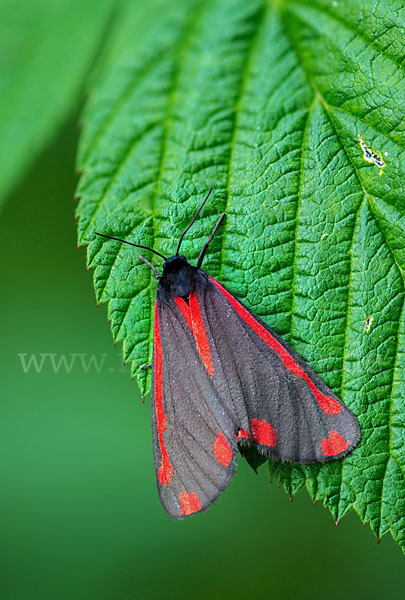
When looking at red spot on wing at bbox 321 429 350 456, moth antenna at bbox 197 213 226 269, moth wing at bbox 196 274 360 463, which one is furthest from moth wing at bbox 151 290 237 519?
red spot on wing at bbox 321 429 350 456

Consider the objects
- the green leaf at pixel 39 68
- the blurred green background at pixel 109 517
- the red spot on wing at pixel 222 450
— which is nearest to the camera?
the red spot on wing at pixel 222 450

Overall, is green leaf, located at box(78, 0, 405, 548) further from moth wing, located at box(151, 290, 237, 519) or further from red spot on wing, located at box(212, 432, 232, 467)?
red spot on wing, located at box(212, 432, 232, 467)

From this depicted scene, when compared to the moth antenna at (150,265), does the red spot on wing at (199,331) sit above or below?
below

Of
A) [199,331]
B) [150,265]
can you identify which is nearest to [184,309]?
[199,331]

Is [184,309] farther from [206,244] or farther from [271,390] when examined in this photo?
[271,390]

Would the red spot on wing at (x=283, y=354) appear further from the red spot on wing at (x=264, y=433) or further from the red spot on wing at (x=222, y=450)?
the red spot on wing at (x=222, y=450)

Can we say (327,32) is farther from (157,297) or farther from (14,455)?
(14,455)

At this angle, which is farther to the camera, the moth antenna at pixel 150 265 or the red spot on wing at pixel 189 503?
the moth antenna at pixel 150 265

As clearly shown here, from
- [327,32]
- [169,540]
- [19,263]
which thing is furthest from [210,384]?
[19,263]

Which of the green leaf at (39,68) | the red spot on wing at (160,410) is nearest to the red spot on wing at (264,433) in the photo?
the red spot on wing at (160,410)
